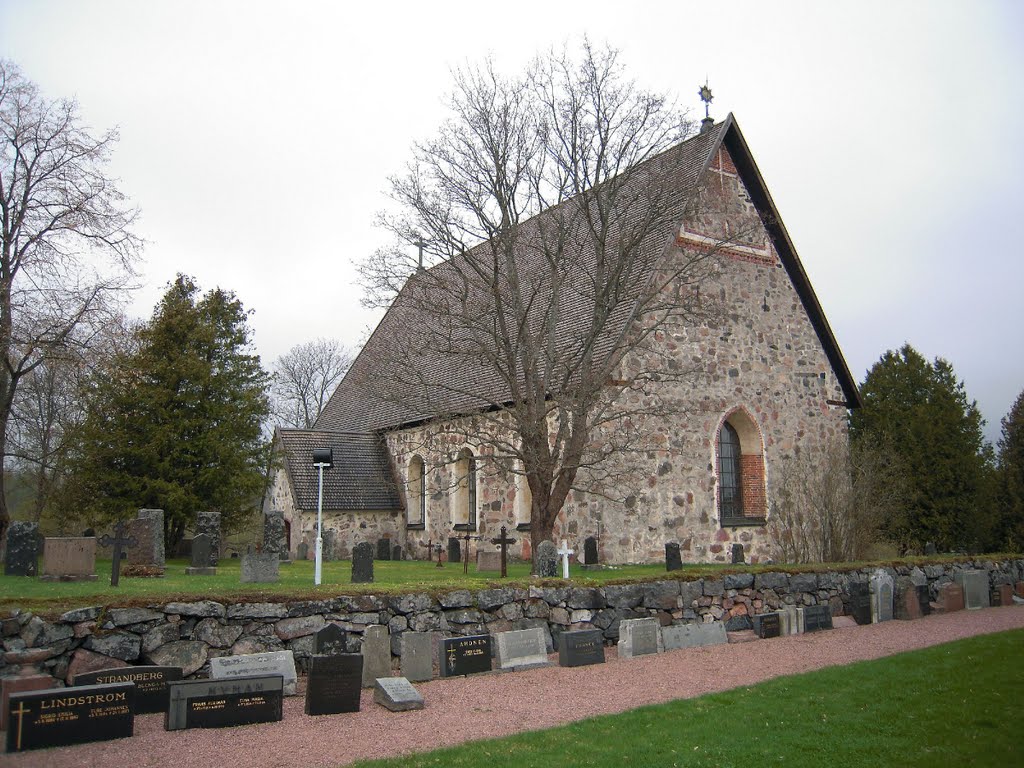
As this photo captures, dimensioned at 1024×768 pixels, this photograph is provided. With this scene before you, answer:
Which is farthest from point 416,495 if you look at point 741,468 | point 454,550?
point 741,468

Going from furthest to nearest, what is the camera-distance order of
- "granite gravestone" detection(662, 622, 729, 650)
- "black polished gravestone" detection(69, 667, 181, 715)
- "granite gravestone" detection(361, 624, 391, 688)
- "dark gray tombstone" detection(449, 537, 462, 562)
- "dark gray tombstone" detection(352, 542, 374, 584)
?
"dark gray tombstone" detection(449, 537, 462, 562) → "dark gray tombstone" detection(352, 542, 374, 584) → "granite gravestone" detection(662, 622, 729, 650) → "granite gravestone" detection(361, 624, 391, 688) → "black polished gravestone" detection(69, 667, 181, 715)

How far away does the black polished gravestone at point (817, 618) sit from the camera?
12.9 metres

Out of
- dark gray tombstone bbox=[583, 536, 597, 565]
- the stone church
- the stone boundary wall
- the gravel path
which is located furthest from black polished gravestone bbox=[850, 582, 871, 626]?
dark gray tombstone bbox=[583, 536, 597, 565]

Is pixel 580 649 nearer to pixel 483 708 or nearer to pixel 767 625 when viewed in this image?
pixel 483 708

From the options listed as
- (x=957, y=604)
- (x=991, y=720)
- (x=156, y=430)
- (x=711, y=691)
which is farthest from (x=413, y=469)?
(x=991, y=720)

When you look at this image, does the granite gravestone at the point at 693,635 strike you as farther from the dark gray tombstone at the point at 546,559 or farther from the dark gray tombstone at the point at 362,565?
the dark gray tombstone at the point at 362,565

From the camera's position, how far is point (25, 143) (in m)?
17.3

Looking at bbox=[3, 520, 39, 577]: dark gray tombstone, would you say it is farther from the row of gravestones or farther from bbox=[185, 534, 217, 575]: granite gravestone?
bbox=[185, 534, 217, 575]: granite gravestone

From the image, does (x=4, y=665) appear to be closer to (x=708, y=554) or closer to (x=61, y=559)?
(x=61, y=559)

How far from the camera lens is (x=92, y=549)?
1220 cm

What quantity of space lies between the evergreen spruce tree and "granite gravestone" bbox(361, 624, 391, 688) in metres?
16.1

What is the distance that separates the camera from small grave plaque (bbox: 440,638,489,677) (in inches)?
382

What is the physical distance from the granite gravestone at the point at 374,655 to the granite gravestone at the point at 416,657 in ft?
0.88

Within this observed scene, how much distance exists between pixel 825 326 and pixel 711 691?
14466mm
